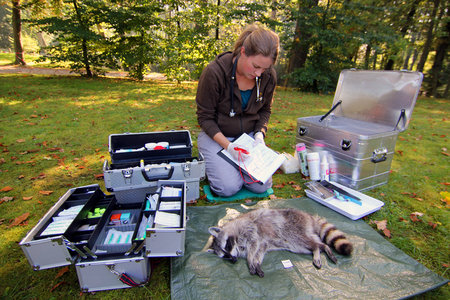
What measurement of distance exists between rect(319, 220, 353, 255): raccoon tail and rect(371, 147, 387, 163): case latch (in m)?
1.47

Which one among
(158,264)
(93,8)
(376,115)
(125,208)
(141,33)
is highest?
(93,8)

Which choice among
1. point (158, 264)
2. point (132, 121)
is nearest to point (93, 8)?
point (132, 121)

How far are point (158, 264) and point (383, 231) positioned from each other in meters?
2.45

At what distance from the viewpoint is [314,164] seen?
3400 mm

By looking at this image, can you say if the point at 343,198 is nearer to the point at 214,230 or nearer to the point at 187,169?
the point at 214,230

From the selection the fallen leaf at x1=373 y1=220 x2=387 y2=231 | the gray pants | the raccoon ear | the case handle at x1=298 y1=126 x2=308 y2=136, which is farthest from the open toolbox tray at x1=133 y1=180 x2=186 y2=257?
the case handle at x1=298 y1=126 x2=308 y2=136

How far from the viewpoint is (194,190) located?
2855 mm

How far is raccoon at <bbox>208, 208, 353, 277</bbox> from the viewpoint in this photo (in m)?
2.08

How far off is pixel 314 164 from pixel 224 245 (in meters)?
2.00

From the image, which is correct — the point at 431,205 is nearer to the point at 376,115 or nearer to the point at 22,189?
the point at 376,115

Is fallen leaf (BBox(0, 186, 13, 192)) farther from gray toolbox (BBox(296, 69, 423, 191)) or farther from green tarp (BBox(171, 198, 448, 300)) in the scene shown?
gray toolbox (BBox(296, 69, 423, 191))

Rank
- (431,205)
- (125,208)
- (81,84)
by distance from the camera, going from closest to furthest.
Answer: (125,208), (431,205), (81,84)

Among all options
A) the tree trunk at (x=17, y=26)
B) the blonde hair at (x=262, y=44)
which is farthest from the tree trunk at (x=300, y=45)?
the tree trunk at (x=17, y=26)

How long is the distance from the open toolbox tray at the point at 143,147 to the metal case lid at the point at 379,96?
9.45 ft
